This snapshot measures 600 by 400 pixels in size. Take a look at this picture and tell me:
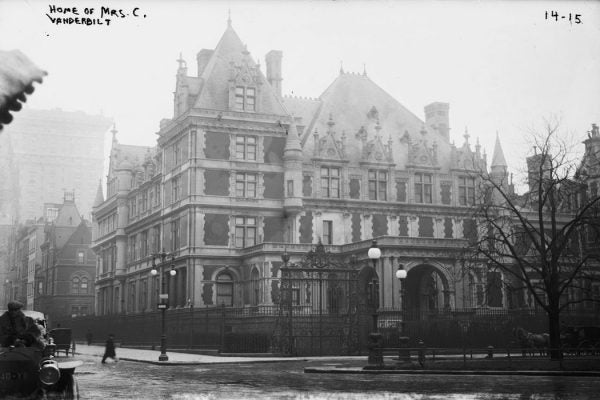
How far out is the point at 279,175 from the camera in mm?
54938

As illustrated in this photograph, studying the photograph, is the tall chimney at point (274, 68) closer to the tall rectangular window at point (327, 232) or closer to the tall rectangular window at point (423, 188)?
the tall rectangular window at point (327, 232)

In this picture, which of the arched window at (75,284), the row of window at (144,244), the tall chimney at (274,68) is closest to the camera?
the row of window at (144,244)

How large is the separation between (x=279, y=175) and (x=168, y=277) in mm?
11100

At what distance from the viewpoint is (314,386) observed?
17.3 m

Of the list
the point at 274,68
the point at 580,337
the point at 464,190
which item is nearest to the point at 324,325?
the point at 580,337

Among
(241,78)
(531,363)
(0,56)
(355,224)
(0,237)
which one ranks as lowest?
(531,363)

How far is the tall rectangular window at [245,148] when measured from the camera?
2120 inches

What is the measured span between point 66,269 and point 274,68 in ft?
141

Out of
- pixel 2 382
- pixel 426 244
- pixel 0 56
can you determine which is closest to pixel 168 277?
pixel 426 244

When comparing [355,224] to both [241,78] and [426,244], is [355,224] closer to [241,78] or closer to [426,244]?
[426,244]

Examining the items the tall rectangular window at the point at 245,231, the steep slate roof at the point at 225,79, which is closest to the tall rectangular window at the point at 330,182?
the steep slate roof at the point at 225,79

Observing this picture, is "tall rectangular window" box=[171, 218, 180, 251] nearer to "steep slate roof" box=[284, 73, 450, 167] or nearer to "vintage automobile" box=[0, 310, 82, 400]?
"steep slate roof" box=[284, 73, 450, 167]

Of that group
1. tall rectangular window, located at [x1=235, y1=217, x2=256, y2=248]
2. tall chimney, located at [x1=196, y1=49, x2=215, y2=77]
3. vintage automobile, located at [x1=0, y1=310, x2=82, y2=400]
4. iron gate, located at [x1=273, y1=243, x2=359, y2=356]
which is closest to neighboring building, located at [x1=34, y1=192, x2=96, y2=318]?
tall chimney, located at [x1=196, y1=49, x2=215, y2=77]

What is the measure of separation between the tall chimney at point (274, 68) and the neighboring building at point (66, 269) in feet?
129
